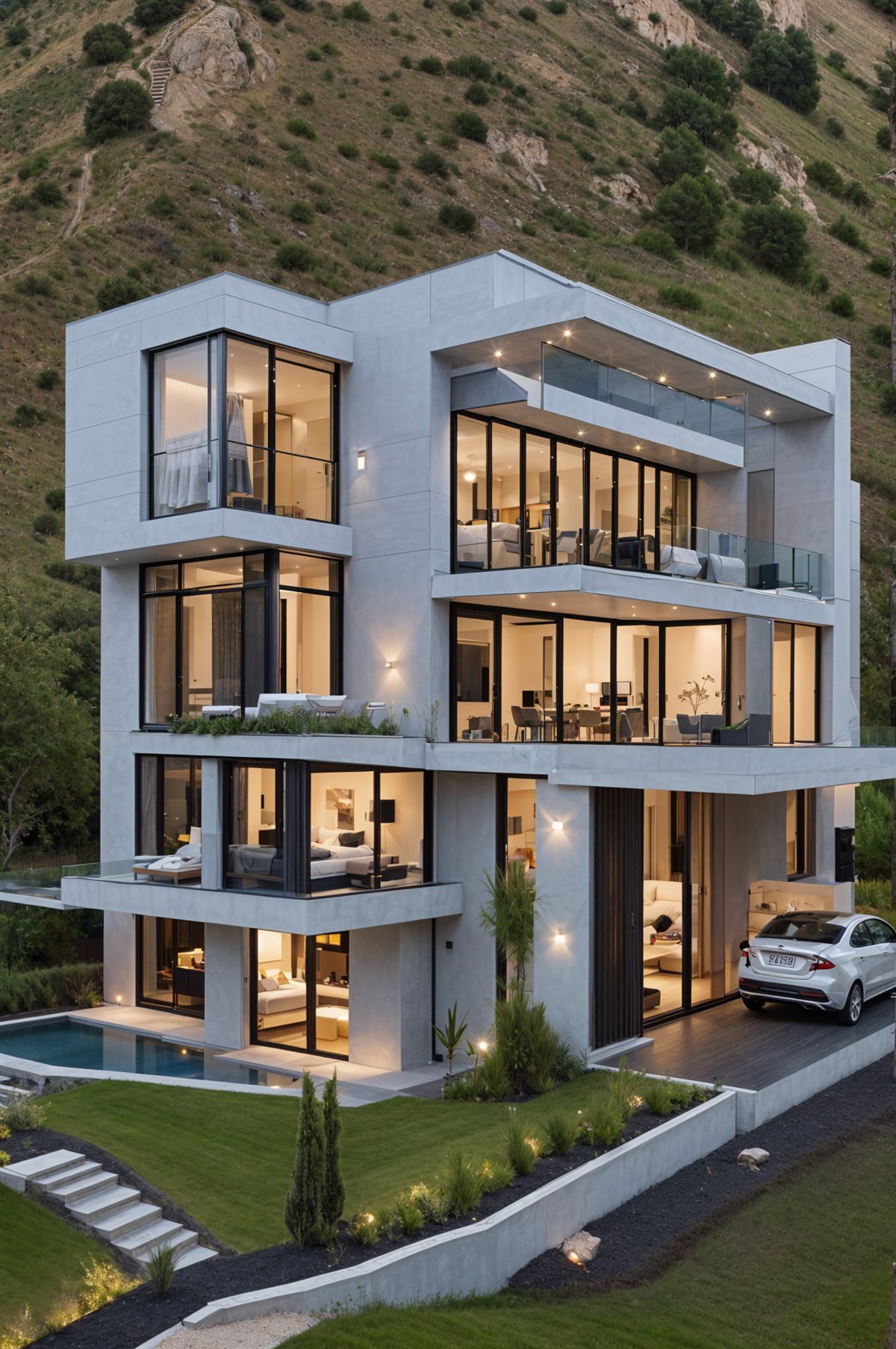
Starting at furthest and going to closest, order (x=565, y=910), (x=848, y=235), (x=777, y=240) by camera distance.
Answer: (x=848, y=235)
(x=777, y=240)
(x=565, y=910)

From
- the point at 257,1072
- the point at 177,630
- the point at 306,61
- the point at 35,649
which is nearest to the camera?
Result: the point at 257,1072

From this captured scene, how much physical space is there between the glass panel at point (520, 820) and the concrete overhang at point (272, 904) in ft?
3.33

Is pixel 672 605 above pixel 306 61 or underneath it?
underneath

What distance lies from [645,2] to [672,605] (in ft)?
255

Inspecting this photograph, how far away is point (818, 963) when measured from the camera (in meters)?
15.4

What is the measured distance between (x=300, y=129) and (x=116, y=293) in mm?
18560

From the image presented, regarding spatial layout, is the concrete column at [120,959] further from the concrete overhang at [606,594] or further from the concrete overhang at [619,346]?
the concrete overhang at [619,346]

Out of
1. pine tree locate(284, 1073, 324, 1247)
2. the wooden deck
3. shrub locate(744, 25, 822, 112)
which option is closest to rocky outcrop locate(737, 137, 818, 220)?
shrub locate(744, 25, 822, 112)

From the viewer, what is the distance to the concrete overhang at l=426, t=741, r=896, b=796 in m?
Answer: 13.6

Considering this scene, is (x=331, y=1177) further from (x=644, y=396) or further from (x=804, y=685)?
(x=804, y=685)

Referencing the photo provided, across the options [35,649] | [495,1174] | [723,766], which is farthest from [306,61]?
[495,1174]

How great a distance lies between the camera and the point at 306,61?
2480 inches

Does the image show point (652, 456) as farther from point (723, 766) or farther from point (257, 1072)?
point (257, 1072)

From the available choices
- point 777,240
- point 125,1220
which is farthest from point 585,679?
point 777,240
